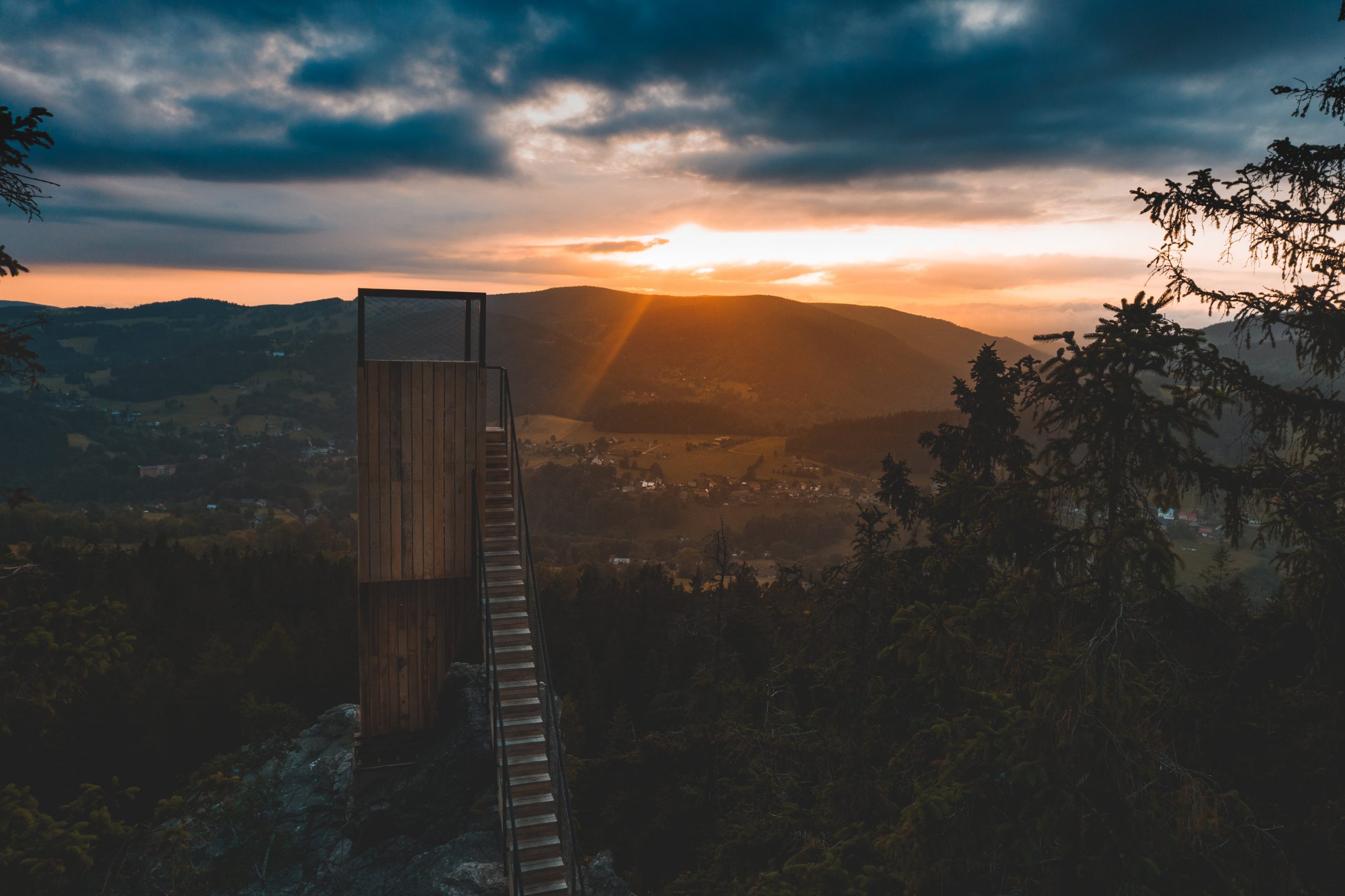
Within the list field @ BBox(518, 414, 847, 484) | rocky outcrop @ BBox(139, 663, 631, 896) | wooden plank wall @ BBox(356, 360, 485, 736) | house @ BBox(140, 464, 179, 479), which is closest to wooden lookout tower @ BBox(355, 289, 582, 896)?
wooden plank wall @ BBox(356, 360, 485, 736)

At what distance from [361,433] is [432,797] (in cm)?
562

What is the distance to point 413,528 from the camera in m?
11.2

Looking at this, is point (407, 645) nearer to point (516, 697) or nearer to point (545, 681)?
point (545, 681)

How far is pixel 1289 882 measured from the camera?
16.6 ft

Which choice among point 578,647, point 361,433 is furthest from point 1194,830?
point 578,647

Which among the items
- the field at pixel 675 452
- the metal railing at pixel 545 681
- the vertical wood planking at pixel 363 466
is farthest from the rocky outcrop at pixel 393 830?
the field at pixel 675 452

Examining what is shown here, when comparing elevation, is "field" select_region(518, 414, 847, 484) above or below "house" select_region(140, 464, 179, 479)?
above

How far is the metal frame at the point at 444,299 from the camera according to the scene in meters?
11.0

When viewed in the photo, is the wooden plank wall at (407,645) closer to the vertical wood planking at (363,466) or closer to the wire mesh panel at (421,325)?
the vertical wood planking at (363,466)

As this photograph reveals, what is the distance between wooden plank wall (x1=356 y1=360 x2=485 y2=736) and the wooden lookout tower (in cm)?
2

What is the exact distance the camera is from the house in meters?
136

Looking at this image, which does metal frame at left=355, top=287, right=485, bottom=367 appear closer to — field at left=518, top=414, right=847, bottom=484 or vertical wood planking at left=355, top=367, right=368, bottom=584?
vertical wood planking at left=355, top=367, right=368, bottom=584

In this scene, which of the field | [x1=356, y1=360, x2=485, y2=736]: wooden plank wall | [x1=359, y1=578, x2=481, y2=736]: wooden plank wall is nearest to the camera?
[x1=356, y1=360, x2=485, y2=736]: wooden plank wall

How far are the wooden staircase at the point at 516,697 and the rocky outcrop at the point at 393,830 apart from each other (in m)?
0.75
